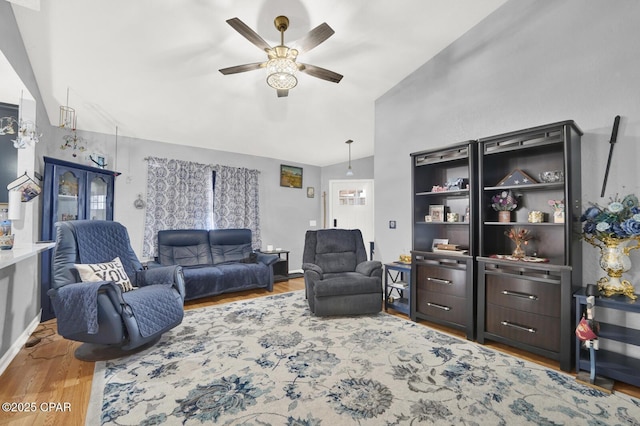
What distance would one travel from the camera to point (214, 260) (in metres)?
4.66

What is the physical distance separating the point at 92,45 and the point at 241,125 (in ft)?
6.70

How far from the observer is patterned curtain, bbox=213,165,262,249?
519 cm

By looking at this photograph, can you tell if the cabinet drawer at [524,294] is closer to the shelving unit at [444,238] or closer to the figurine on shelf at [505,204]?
the shelving unit at [444,238]

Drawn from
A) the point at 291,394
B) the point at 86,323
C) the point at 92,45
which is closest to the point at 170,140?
the point at 92,45

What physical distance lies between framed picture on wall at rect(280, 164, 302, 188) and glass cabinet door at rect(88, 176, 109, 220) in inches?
119

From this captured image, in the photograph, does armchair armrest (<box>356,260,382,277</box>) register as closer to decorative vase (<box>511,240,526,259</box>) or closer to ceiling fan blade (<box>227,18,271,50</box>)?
decorative vase (<box>511,240,526,259</box>)

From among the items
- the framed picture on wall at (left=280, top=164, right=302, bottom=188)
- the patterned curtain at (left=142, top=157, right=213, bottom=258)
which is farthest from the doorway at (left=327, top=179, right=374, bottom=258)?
the patterned curtain at (left=142, top=157, right=213, bottom=258)

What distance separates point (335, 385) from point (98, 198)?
397cm

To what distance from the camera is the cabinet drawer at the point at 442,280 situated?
2.82 meters

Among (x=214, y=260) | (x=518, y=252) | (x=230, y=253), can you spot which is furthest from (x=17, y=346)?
(x=518, y=252)

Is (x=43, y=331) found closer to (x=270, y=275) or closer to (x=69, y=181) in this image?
(x=69, y=181)

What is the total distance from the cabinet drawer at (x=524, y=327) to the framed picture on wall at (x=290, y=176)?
4407 millimetres

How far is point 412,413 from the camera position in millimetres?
1656

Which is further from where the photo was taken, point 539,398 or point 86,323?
point 86,323
